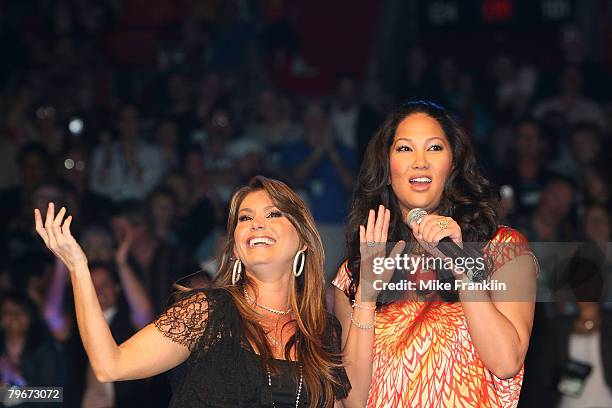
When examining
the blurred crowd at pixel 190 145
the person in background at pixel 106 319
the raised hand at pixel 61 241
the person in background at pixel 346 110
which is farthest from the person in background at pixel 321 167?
the raised hand at pixel 61 241

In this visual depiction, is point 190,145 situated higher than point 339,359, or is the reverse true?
point 190,145

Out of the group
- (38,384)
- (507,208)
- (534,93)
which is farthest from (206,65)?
(38,384)

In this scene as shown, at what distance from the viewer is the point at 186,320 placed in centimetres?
339

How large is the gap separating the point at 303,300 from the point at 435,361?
0.45 meters

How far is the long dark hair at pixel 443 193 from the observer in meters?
3.55

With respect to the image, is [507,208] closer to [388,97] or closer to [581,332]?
[581,332]

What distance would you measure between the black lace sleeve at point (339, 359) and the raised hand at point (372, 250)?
0.21 m

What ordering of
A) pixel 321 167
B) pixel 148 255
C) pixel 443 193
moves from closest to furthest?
1. pixel 443 193
2. pixel 148 255
3. pixel 321 167

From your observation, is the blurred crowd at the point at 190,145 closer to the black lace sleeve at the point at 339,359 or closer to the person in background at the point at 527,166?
the person in background at the point at 527,166

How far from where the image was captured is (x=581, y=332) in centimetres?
543

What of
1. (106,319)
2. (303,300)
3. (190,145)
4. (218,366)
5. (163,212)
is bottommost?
(218,366)

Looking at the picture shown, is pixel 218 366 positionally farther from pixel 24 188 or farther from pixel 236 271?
pixel 24 188

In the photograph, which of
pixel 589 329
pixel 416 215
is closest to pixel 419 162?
pixel 416 215

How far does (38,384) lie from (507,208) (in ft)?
8.60
